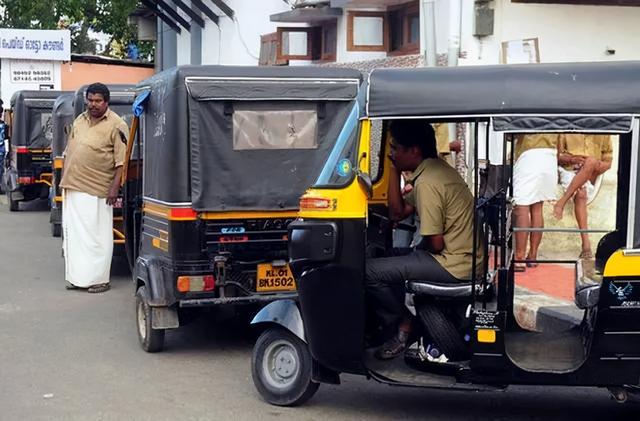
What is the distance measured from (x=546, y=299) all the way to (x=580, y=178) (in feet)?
4.96

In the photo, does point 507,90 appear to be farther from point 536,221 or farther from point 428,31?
point 428,31

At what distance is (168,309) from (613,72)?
12.6 ft

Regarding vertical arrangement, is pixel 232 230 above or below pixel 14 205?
above

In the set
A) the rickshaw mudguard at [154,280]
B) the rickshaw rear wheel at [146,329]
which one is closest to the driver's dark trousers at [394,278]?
the rickshaw mudguard at [154,280]

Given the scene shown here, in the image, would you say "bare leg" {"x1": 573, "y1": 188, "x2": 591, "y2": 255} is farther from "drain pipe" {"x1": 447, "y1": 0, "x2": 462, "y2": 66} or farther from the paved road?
"drain pipe" {"x1": 447, "y1": 0, "x2": 462, "y2": 66}

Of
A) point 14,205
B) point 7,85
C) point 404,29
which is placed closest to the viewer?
point 404,29

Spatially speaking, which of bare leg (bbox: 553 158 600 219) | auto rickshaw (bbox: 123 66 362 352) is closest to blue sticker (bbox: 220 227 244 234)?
auto rickshaw (bbox: 123 66 362 352)

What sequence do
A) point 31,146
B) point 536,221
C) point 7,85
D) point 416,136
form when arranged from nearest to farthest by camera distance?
point 416,136 → point 536,221 → point 31,146 → point 7,85

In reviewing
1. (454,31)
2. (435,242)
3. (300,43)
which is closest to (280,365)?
(435,242)

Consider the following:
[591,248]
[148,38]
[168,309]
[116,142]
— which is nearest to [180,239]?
[168,309]

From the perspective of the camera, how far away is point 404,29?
590 inches

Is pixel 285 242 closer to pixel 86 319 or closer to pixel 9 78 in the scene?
pixel 86 319

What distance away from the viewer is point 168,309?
754 centimetres

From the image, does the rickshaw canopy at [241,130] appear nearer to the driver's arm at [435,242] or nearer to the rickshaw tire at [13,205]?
the driver's arm at [435,242]
